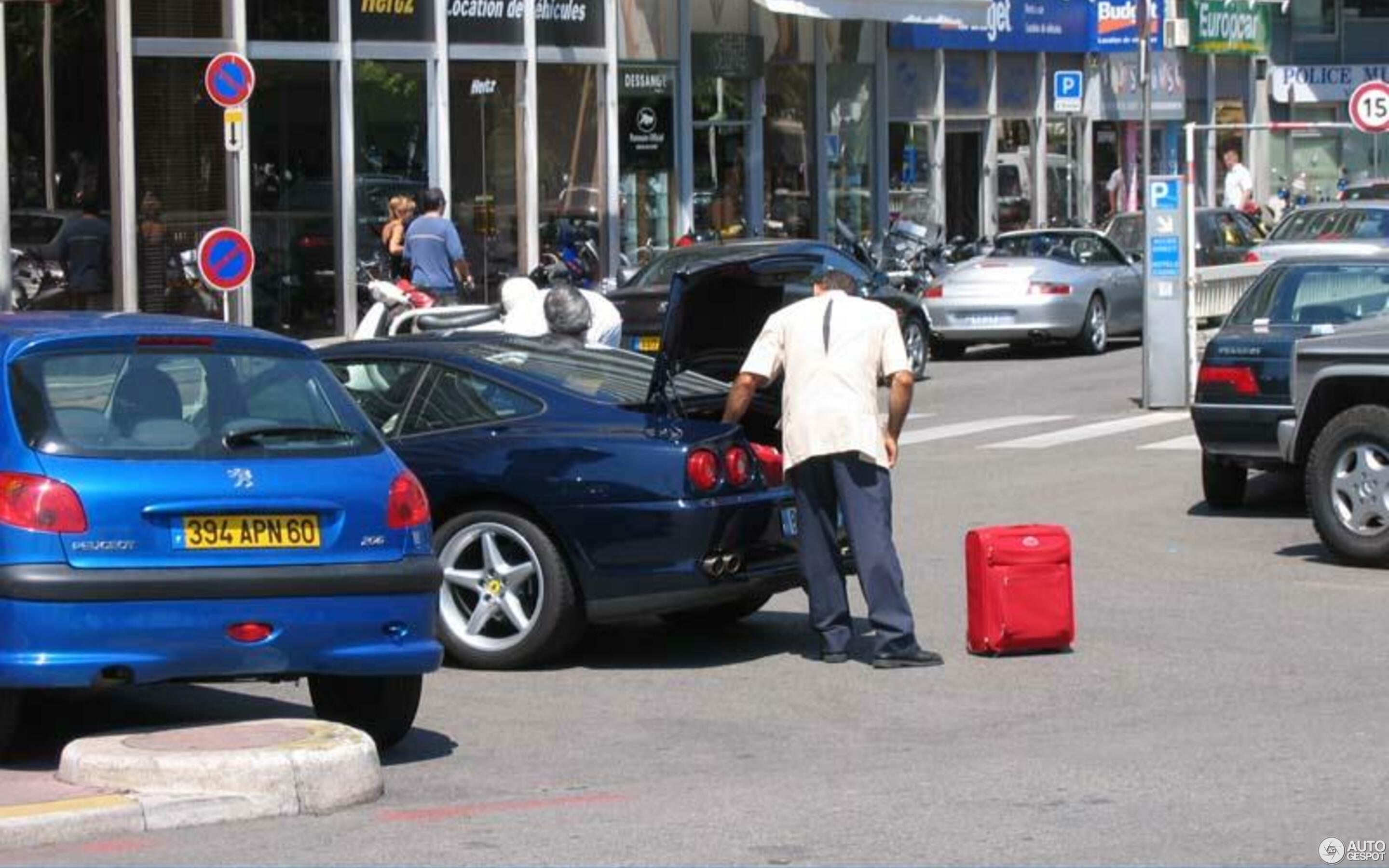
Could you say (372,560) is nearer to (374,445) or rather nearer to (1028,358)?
(374,445)

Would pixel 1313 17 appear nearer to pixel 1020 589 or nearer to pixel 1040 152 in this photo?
pixel 1040 152

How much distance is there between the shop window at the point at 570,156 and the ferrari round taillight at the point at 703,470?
786 inches

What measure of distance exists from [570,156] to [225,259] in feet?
39.6

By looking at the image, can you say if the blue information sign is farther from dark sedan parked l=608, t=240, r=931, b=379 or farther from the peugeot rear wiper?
the peugeot rear wiper

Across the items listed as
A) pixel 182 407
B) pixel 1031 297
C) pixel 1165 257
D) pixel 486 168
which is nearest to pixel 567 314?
pixel 182 407

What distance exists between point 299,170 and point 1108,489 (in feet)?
40.3

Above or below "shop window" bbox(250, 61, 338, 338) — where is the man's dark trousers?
below

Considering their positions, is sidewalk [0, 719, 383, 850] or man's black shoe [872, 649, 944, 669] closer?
sidewalk [0, 719, 383, 850]

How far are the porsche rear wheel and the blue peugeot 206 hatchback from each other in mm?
1644

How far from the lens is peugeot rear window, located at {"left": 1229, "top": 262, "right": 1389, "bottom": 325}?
628 inches

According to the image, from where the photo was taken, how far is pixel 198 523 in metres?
8.15

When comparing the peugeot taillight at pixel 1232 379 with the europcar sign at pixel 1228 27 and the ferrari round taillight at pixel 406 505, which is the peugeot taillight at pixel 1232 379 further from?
the europcar sign at pixel 1228 27

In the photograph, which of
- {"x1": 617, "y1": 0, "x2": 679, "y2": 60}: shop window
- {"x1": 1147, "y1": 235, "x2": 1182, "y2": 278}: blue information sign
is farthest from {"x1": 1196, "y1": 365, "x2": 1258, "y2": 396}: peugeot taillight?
{"x1": 617, "y1": 0, "x2": 679, "y2": 60}: shop window

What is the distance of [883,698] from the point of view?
10.0 m
